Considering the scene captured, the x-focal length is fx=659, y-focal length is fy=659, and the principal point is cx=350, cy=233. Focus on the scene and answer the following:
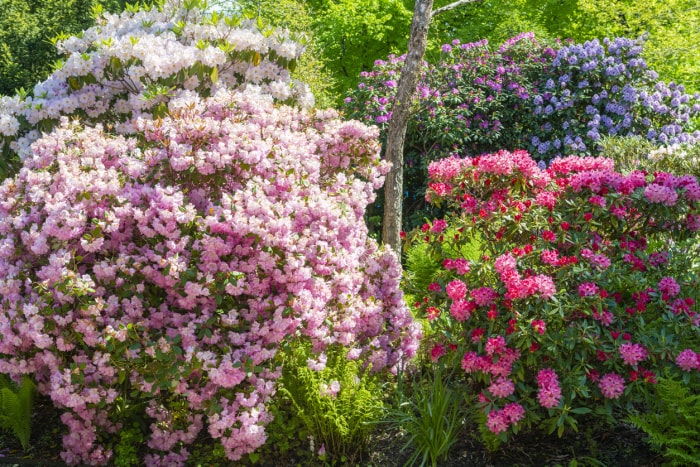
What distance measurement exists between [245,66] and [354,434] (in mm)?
3208

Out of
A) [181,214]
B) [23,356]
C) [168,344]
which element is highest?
[181,214]

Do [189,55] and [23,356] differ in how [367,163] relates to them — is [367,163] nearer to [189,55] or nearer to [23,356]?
[189,55]

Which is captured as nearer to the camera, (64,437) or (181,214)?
(181,214)

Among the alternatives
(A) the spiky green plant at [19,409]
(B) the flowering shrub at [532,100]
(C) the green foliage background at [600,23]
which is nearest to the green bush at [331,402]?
(A) the spiky green plant at [19,409]

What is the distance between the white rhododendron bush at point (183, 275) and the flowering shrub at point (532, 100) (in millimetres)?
5798

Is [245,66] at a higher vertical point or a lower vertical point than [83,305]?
higher

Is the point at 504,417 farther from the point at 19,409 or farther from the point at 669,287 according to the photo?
the point at 19,409

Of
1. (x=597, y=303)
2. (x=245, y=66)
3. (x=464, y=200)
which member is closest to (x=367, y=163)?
(x=464, y=200)

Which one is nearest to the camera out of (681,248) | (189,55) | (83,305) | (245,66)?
(83,305)

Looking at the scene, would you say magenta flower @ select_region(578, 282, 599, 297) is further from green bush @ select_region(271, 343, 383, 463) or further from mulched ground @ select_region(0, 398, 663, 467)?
green bush @ select_region(271, 343, 383, 463)

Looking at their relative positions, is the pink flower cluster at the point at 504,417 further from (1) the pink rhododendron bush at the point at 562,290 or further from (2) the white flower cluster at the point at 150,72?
(2) the white flower cluster at the point at 150,72

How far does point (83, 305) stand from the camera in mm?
3582

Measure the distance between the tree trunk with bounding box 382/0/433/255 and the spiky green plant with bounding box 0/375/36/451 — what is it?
10.9 feet

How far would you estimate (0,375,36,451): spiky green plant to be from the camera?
4.11 metres
